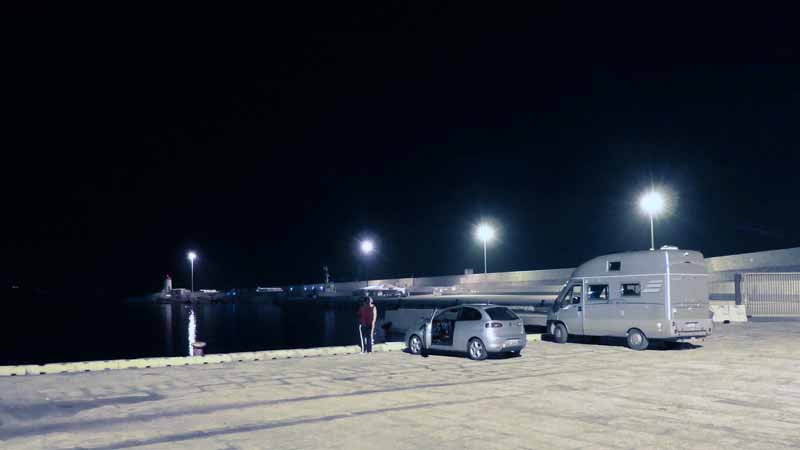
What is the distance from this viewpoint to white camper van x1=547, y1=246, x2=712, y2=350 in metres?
21.2

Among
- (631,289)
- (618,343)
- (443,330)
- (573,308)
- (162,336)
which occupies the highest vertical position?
(631,289)

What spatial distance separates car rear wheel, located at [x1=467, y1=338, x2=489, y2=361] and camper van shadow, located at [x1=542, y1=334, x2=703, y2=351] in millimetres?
6367

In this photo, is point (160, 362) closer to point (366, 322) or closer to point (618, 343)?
point (366, 322)

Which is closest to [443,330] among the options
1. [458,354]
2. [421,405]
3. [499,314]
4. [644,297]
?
[458,354]

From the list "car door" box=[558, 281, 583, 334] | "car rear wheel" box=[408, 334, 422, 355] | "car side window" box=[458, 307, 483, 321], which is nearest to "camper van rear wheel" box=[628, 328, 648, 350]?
"car door" box=[558, 281, 583, 334]

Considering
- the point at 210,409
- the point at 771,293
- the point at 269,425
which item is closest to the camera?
the point at 269,425

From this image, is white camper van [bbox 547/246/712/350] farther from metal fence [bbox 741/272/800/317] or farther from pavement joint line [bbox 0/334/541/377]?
metal fence [bbox 741/272/800/317]

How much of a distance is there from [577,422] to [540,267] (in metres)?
127

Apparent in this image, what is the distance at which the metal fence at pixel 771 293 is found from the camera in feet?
109

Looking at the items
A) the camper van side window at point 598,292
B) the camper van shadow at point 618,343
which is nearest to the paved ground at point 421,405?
the camper van shadow at point 618,343

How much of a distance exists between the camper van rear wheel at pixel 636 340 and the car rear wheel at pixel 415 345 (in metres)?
6.77

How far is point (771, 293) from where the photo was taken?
110 feet

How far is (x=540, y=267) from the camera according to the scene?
135 m

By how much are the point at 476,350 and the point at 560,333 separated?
5760 mm
